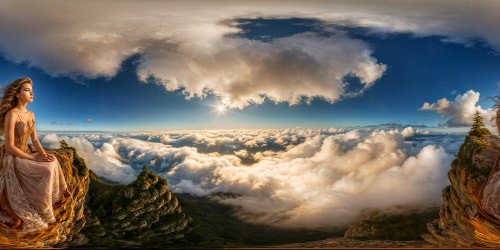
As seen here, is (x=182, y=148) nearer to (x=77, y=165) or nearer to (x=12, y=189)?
(x=77, y=165)

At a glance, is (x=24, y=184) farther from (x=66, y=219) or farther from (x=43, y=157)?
(x=66, y=219)

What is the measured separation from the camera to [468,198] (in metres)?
8.58

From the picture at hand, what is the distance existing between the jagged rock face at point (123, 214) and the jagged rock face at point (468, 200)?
855 cm

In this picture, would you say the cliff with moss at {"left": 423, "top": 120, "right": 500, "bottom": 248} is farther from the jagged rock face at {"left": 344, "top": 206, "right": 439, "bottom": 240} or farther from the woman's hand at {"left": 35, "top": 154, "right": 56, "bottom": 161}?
the woman's hand at {"left": 35, "top": 154, "right": 56, "bottom": 161}

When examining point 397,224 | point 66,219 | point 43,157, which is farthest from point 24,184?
point 397,224

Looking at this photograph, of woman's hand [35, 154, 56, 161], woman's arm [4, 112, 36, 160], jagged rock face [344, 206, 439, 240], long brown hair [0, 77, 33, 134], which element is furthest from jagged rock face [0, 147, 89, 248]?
jagged rock face [344, 206, 439, 240]

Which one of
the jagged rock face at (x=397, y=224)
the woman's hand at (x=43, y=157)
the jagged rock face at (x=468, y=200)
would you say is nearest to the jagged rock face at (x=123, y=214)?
the woman's hand at (x=43, y=157)

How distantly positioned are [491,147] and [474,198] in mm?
1254

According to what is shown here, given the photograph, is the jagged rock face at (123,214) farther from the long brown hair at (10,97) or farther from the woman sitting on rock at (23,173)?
the long brown hair at (10,97)

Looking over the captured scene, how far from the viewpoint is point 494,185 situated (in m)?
7.60

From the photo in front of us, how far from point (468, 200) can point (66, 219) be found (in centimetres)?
955

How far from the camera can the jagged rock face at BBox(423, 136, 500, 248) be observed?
8.12 meters

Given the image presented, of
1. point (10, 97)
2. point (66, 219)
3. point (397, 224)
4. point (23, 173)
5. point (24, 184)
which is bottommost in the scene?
point (397, 224)

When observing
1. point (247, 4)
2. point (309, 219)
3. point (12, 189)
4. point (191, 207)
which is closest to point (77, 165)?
point (12, 189)
